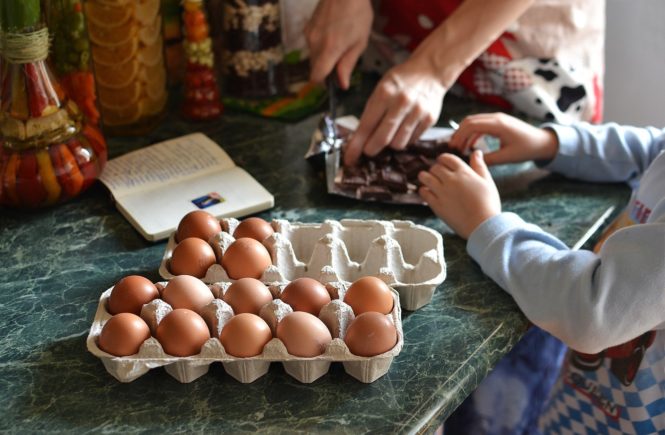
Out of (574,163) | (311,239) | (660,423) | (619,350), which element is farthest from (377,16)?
(660,423)

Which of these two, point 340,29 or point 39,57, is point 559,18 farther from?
point 39,57

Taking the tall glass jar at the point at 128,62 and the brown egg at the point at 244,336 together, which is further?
the tall glass jar at the point at 128,62

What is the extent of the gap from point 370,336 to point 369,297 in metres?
0.08

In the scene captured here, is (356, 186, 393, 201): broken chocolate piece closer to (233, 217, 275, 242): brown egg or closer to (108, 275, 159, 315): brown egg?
(233, 217, 275, 242): brown egg

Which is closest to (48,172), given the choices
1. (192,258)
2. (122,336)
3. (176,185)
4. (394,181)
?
(176,185)

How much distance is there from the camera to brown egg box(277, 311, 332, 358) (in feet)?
3.28

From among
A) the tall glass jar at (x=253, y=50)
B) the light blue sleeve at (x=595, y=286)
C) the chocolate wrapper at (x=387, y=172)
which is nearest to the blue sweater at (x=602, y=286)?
the light blue sleeve at (x=595, y=286)

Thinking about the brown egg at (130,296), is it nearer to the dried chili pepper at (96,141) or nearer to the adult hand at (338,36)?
the dried chili pepper at (96,141)

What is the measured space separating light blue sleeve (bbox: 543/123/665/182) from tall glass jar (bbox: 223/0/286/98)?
60 centimetres

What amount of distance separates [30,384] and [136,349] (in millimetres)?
146

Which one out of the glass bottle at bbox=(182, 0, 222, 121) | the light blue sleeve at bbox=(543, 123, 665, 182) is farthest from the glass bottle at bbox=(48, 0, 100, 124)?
the light blue sleeve at bbox=(543, 123, 665, 182)

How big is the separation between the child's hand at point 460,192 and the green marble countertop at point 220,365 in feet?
0.14

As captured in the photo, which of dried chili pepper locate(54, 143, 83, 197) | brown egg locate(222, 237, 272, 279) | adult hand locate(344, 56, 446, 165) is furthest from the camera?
adult hand locate(344, 56, 446, 165)

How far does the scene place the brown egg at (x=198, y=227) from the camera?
3.99ft
